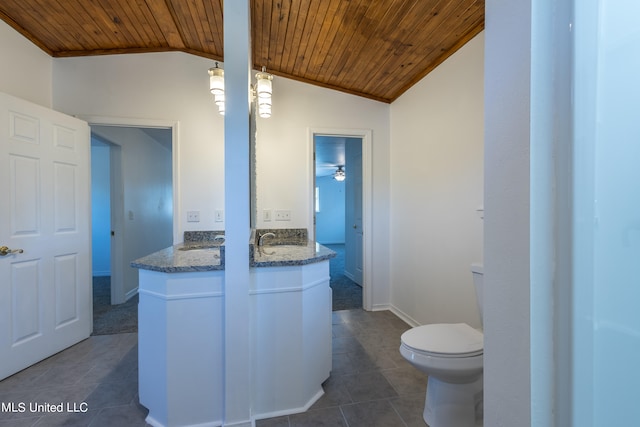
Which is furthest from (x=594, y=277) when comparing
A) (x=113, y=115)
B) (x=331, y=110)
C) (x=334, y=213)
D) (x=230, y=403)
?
(x=334, y=213)

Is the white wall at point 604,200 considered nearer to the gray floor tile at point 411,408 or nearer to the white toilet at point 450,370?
the white toilet at point 450,370

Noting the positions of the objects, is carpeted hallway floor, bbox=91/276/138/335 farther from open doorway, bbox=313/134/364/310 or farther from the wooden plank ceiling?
the wooden plank ceiling

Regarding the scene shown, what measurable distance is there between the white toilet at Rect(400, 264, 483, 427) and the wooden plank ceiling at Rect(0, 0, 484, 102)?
6.19 ft

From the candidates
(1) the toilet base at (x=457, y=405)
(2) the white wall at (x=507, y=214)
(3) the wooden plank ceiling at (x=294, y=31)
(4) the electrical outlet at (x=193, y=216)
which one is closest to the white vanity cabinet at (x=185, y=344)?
(1) the toilet base at (x=457, y=405)

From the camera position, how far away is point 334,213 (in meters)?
9.70

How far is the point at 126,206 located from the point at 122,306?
1.14m

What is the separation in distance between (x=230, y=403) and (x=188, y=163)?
2101 mm

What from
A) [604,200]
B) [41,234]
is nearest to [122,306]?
→ [41,234]

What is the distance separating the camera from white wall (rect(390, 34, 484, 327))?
2.01m

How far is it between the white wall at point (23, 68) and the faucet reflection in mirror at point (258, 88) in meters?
1.40

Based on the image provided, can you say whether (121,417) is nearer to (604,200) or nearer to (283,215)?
(283,215)

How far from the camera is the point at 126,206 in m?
3.42

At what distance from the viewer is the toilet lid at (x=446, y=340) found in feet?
4.48

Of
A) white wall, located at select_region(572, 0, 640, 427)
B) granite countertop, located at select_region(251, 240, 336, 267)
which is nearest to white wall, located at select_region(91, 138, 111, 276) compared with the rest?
granite countertop, located at select_region(251, 240, 336, 267)
